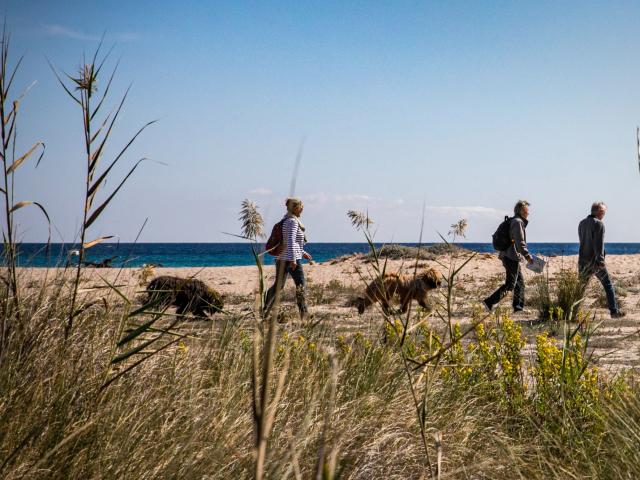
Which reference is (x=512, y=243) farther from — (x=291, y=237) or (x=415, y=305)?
(x=291, y=237)

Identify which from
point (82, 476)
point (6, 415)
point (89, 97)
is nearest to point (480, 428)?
point (82, 476)

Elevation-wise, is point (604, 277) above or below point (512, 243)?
below

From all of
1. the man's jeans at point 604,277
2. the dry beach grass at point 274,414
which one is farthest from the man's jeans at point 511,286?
the dry beach grass at point 274,414

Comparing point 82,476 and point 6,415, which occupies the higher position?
point 6,415

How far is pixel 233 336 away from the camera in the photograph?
11.7 feet

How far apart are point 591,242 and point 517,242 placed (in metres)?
1.03

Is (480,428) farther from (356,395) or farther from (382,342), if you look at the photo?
(382,342)

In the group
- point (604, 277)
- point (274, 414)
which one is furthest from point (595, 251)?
point (274, 414)

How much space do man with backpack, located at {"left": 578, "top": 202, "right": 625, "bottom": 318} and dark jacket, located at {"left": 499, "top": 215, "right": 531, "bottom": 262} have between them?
31.4 inches

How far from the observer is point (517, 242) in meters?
8.97

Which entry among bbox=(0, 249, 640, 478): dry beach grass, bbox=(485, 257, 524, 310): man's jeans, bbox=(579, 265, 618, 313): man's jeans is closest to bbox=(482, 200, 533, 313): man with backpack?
bbox=(485, 257, 524, 310): man's jeans

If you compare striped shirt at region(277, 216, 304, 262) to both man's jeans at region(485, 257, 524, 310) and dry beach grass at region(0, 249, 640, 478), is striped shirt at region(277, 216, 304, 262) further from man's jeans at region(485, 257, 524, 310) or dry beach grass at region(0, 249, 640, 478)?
dry beach grass at region(0, 249, 640, 478)

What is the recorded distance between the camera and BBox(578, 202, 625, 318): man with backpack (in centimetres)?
850

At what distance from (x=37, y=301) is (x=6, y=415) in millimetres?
985
